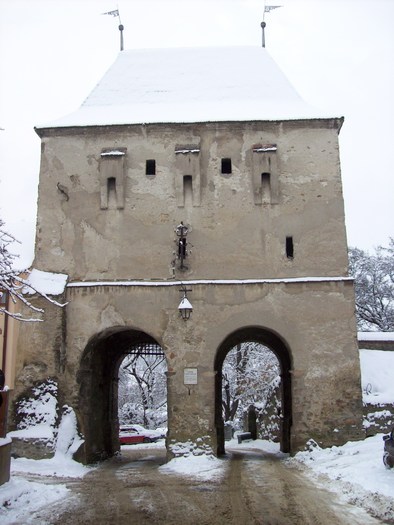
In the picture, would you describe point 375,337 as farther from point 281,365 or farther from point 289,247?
point 289,247

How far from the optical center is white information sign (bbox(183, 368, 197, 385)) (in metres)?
14.4

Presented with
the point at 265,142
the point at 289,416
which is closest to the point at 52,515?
the point at 289,416

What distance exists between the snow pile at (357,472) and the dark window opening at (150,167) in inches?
313

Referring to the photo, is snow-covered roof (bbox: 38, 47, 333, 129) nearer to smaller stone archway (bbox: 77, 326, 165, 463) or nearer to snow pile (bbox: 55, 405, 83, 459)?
smaller stone archway (bbox: 77, 326, 165, 463)

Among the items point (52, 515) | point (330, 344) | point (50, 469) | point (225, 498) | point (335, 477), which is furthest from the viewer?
point (330, 344)

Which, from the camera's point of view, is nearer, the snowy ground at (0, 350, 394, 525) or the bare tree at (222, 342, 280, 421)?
the snowy ground at (0, 350, 394, 525)

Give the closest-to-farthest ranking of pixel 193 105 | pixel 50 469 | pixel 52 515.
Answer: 1. pixel 52 515
2. pixel 50 469
3. pixel 193 105

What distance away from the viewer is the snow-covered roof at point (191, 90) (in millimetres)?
16297

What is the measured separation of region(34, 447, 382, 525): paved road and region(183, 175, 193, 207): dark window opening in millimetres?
6771

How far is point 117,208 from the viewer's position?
1567 centimetres

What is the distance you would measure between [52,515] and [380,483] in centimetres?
493

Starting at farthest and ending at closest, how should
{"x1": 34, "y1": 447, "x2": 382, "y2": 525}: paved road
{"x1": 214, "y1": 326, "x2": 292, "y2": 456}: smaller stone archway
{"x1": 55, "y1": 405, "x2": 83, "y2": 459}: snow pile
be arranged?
{"x1": 214, "y1": 326, "x2": 292, "y2": 456}: smaller stone archway < {"x1": 55, "y1": 405, "x2": 83, "y2": 459}: snow pile < {"x1": 34, "y1": 447, "x2": 382, "y2": 525}: paved road

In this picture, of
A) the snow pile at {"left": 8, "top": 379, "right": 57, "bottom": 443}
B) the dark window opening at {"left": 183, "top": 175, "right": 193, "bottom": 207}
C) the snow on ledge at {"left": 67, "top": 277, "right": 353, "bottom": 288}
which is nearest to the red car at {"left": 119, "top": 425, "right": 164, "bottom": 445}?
the snow pile at {"left": 8, "top": 379, "right": 57, "bottom": 443}

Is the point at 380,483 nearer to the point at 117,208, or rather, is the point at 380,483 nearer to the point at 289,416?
the point at 289,416
